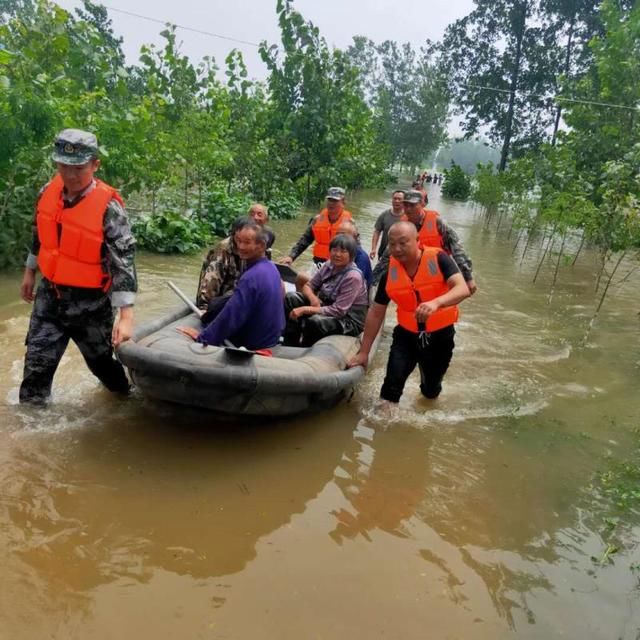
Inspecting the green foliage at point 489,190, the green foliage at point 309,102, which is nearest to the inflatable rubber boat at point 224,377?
the green foliage at point 309,102

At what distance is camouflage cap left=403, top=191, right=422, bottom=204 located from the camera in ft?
17.7

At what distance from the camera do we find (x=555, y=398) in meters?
5.02

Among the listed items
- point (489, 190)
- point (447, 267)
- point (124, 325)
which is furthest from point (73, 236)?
point (489, 190)

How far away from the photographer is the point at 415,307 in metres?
3.95

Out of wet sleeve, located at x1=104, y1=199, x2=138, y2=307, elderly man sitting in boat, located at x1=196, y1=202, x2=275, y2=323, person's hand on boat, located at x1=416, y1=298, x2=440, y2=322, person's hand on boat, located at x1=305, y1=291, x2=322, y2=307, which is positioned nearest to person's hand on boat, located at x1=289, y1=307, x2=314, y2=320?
person's hand on boat, located at x1=305, y1=291, x2=322, y2=307

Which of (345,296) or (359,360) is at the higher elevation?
(345,296)

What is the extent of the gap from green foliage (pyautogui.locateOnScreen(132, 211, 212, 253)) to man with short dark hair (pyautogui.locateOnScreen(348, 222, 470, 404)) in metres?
6.22

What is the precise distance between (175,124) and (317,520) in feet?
31.3

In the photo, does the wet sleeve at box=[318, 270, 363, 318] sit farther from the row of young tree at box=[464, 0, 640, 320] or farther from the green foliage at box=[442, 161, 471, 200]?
the green foliage at box=[442, 161, 471, 200]

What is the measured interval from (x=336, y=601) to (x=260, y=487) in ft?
3.12

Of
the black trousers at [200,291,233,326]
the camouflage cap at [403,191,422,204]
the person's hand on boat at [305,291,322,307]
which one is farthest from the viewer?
the camouflage cap at [403,191,422,204]

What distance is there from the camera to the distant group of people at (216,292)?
3230mm

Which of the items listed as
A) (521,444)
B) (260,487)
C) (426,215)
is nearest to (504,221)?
(426,215)

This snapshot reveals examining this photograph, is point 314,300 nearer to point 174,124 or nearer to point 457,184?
point 174,124
